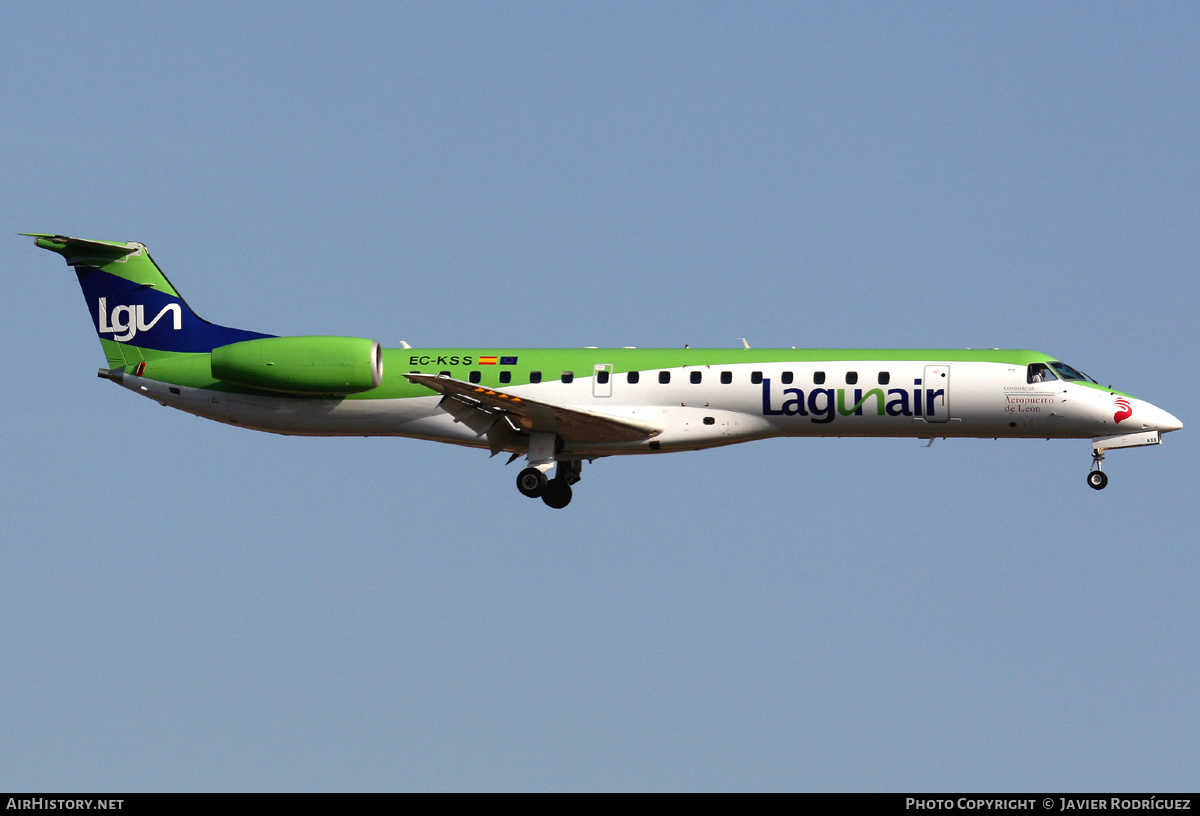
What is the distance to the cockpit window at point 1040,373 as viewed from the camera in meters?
34.3

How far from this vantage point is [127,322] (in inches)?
1462

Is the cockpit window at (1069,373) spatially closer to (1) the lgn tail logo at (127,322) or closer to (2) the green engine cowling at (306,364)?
(2) the green engine cowling at (306,364)

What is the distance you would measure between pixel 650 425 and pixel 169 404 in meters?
11.0

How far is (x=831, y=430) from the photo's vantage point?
34.7 meters

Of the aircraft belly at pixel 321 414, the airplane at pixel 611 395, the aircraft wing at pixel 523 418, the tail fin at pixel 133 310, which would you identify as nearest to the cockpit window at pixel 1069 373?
the airplane at pixel 611 395

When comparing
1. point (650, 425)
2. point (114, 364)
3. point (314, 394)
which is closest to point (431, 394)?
point (314, 394)

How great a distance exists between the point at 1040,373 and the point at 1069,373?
2.46 feet

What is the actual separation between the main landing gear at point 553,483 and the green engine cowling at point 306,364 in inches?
157

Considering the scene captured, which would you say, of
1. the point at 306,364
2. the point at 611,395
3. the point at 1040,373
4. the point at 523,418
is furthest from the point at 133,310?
the point at 1040,373

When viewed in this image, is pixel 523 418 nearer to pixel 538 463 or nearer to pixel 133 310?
pixel 538 463
